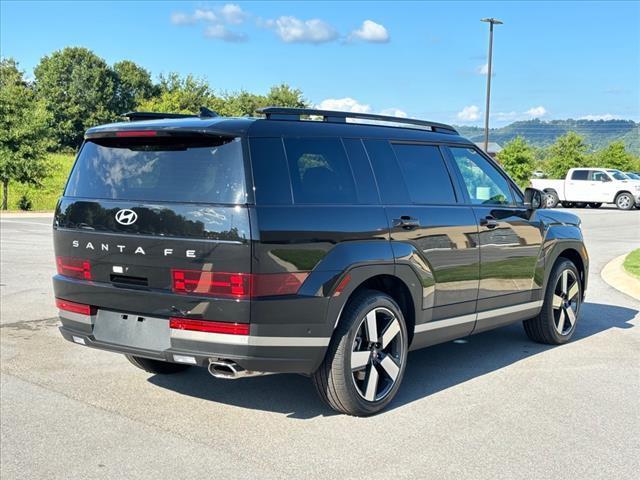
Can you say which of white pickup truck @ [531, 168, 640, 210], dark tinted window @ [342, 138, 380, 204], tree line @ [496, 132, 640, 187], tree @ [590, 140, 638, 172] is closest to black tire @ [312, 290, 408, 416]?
dark tinted window @ [342, 138, 380, 204]

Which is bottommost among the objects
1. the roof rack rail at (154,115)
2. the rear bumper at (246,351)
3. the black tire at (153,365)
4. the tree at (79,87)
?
the black tire at (153,365)

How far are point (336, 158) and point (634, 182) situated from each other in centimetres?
3265

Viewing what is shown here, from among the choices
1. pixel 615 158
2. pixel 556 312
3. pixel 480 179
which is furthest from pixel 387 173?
pixel 615 158

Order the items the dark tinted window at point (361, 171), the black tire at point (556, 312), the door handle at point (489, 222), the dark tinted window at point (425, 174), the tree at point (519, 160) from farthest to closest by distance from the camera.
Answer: the tree at point (519, 160), the black tire at point (556, 312), the door handle at point (489, 222), the dark tinted window at point (425, 174), the dark tinted window at point (361, 171)

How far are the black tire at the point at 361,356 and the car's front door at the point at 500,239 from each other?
1153mm

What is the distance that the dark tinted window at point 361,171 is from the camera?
488 cm

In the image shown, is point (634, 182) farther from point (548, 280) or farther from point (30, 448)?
point (30, 448)

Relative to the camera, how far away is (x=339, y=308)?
451 cm

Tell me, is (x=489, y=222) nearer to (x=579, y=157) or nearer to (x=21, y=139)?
(x=21, y=139)

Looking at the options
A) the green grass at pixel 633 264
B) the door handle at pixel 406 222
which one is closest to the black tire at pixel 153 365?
the door handle at pixel 406 222

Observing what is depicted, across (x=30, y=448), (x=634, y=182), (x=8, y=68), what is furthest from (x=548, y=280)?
(x=8, y=68)

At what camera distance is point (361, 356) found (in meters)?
4.75

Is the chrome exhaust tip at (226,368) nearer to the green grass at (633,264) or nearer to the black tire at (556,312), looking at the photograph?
the black tire at (556,312)

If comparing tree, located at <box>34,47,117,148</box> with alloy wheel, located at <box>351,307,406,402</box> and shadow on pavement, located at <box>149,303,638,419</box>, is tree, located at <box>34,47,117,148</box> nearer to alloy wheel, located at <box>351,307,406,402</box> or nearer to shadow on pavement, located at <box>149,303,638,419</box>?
shadow on pavement, located at <box>149,303,638,419</box>
